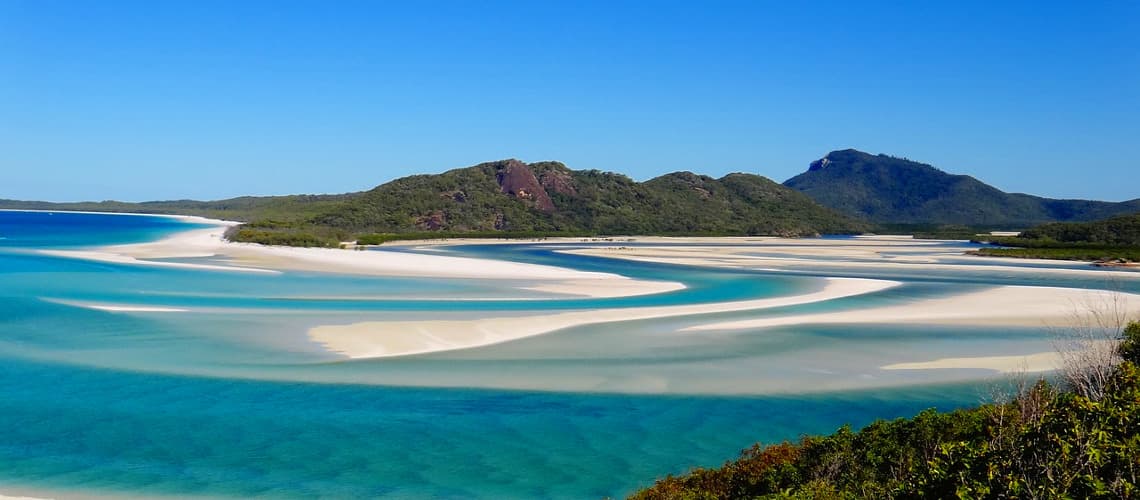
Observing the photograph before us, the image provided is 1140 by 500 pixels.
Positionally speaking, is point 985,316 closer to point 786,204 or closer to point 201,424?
point 201,424

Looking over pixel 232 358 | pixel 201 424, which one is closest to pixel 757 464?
pixel 201 424

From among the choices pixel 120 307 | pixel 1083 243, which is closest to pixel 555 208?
pixel 1083 243

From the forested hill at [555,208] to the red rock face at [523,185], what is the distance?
23 centimetres

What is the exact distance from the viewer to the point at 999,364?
73.8 ft

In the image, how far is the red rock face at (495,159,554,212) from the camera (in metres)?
155

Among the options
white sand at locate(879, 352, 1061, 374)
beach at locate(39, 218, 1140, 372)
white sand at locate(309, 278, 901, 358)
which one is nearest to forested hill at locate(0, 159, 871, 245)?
beach at locate(39, 218, 1140, 372)

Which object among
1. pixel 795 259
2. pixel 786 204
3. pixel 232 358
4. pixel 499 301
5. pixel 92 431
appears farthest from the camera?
pixel 786 204

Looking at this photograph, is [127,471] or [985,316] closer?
[127,471]

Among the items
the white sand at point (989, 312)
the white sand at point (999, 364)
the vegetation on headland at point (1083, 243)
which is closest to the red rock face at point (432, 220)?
the vegetation on headland at point (1083, 243)

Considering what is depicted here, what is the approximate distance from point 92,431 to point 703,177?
18990 centimetres

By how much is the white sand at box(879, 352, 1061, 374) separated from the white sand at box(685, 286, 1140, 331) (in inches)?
273

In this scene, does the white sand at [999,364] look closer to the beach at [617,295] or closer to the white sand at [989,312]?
the beach at [617,295]

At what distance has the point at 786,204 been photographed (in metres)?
189

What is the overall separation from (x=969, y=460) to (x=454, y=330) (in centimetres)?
2133
